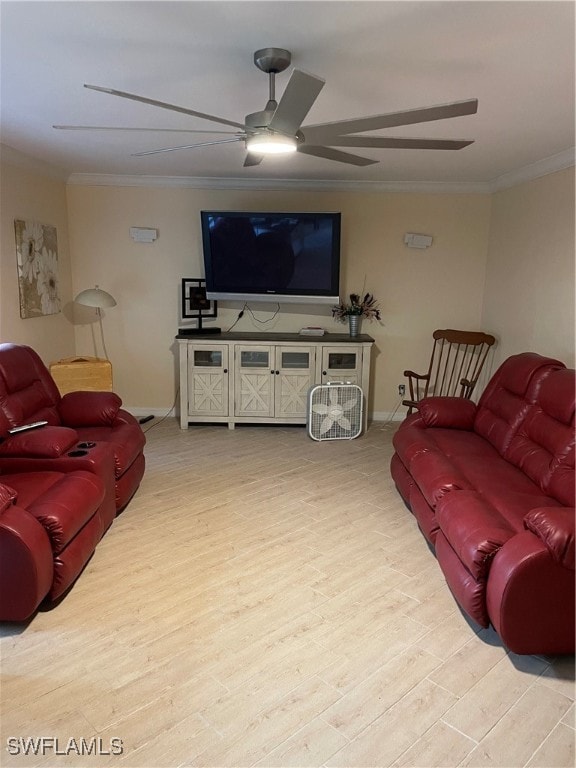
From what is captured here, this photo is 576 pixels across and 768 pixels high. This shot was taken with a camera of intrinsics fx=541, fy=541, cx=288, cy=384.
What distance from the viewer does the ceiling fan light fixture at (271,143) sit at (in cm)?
230

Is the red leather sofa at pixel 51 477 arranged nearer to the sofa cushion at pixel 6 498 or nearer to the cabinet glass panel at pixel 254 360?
the sofa cushion at pixel 6 498

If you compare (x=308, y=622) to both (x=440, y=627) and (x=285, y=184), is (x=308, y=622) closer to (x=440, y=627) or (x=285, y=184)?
(x=440, y=627)

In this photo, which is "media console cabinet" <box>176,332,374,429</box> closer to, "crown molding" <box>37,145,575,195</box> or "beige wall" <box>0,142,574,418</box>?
"beige wall" <box>0,142,574,418</box>

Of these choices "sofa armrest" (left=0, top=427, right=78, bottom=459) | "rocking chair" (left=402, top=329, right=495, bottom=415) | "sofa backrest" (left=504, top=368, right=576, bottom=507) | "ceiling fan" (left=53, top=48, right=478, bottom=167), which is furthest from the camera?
"rocking chair" (left=402, top=329, right=495, bottom=415)

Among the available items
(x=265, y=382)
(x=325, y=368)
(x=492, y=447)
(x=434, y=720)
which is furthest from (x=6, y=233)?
(x=434, y=720)

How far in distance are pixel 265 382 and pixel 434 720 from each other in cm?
353

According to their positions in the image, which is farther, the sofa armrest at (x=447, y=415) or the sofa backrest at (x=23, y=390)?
the sofa armrest at (x=447, y=415)

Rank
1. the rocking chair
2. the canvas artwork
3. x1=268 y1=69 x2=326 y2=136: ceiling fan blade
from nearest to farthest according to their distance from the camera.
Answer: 1. x1=268 y1=69 x2=326 y2=136: ceiling fan blade
2. the canvas artwork
3. the rocking chair

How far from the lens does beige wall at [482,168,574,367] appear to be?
12.4 ft

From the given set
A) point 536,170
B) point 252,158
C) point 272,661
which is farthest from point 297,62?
point 536,170

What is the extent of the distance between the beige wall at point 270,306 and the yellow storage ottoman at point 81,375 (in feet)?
2.55

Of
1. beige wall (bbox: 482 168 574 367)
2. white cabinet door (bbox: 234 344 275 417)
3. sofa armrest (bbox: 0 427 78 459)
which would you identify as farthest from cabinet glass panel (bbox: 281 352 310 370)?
sofa armrest (bbox: 0 427 78 459)

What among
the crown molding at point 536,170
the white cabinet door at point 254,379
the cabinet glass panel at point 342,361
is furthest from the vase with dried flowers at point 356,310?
the crown molding at point 536,170

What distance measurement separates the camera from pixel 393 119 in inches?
83.4
